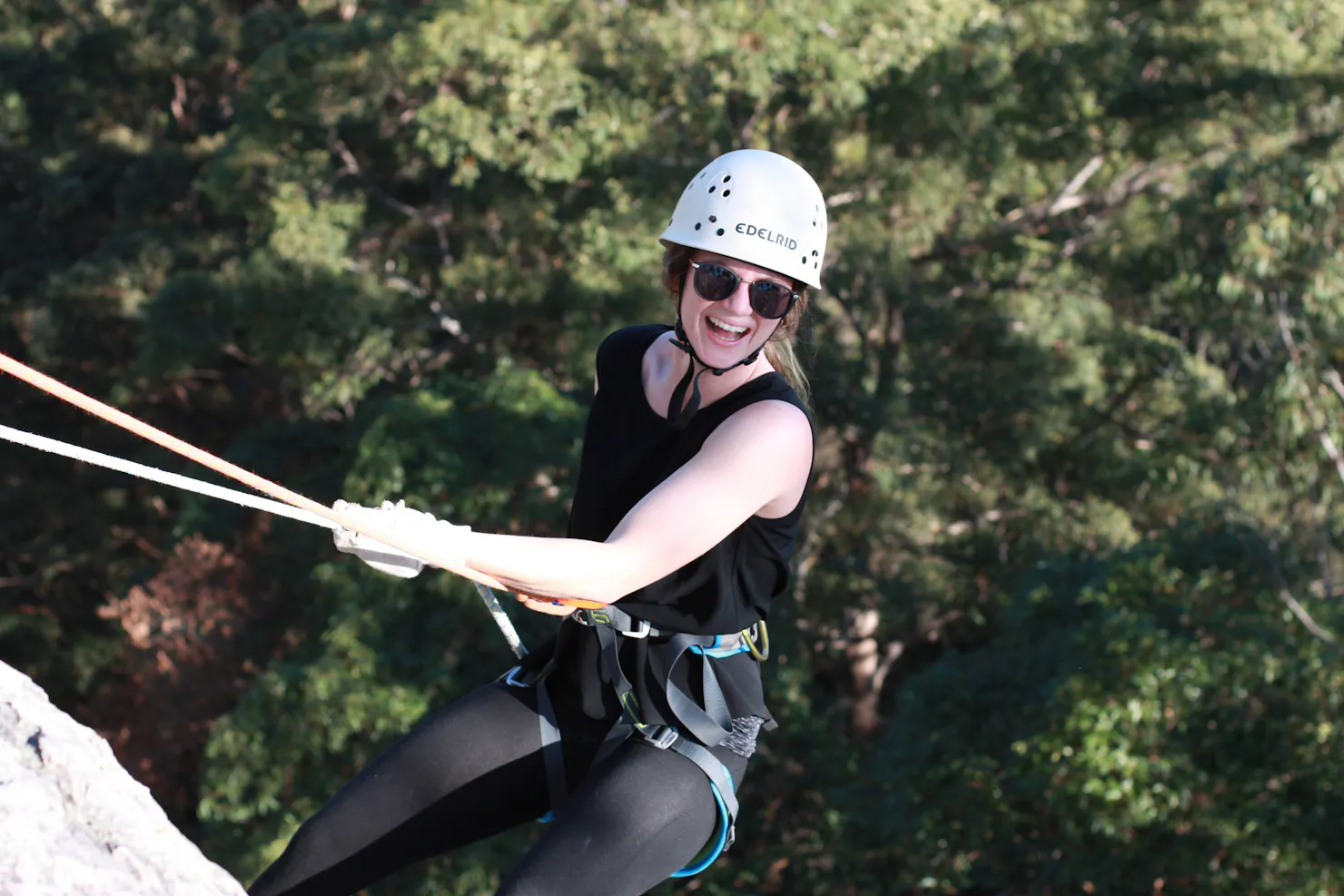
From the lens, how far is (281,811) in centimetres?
960

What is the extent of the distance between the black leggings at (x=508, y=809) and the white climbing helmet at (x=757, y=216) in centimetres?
73

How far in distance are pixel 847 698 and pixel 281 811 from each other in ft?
14.9

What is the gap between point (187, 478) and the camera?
162 centimetres

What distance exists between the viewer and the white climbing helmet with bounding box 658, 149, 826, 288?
7.06 ft

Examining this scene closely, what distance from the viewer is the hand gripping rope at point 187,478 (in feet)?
4.89

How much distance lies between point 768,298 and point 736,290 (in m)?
0.05

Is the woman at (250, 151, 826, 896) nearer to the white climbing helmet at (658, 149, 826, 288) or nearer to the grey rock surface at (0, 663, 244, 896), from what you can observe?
the white climbing helmet at (658, 149, 826, 288)

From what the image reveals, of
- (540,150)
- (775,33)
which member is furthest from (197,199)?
(775,33)

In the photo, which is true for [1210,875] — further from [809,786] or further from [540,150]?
[540,150]

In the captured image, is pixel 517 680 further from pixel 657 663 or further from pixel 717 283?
pixel 717 283

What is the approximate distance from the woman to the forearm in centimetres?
18

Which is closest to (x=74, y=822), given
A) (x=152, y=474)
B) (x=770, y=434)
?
(x=152, y=474)

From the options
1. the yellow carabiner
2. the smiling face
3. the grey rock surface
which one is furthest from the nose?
the grey rock surface

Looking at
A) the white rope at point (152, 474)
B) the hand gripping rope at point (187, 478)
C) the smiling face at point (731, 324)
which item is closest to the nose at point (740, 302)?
the smiling face at point (731, 324)
